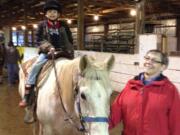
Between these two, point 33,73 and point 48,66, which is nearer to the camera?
point 48,66

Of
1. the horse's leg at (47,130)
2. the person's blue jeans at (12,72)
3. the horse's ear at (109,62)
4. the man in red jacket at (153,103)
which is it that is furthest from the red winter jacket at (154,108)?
the person's blue jeans at (12,72)

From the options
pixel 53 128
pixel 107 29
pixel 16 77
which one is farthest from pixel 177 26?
pixel 53 128

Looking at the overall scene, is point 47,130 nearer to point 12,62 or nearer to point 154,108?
point 154,108

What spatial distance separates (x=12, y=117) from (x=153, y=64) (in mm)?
4409

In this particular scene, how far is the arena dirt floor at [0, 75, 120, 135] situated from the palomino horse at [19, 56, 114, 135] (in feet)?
6.81

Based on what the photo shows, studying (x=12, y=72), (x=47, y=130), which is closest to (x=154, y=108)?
(x=47, y=130)

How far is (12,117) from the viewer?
637 cm

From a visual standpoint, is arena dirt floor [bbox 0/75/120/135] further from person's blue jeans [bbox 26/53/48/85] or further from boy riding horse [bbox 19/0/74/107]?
person's blue jeans [bbox 26/53/48/85]

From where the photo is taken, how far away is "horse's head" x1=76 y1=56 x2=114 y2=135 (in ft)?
7.15

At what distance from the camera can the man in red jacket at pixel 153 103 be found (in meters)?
2.45

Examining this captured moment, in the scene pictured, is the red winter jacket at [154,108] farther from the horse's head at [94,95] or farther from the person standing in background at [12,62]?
the person standing in background at [12,62]

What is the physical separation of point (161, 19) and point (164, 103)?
17453 millimetres

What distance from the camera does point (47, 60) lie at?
360cm

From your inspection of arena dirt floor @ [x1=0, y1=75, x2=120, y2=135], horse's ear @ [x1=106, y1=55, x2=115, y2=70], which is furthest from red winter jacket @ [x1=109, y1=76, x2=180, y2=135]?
arena dirt floor @ [x1=0, y1=75, x2=120, y2=135]
